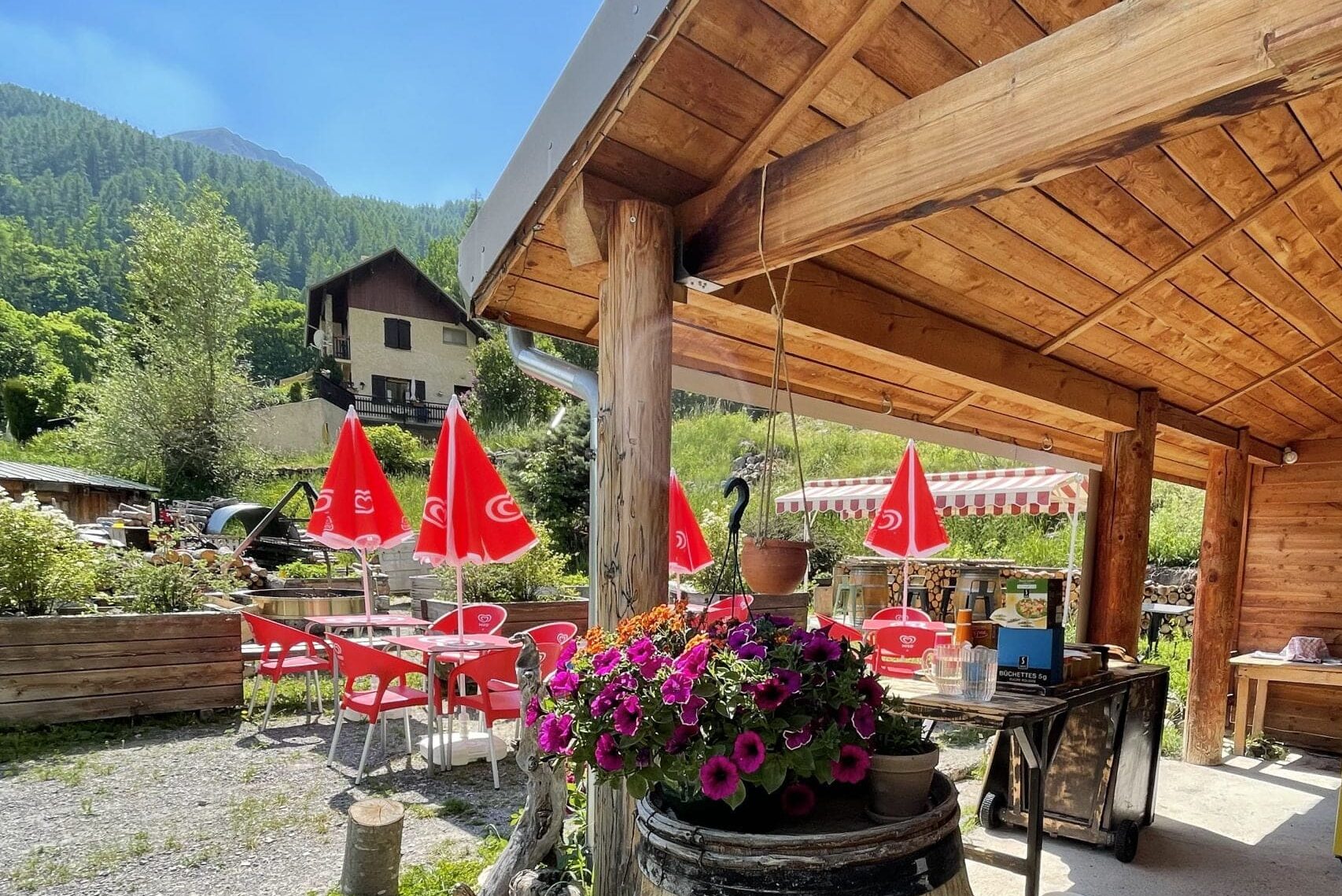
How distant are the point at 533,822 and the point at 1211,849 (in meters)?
3.15

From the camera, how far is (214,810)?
3.84m

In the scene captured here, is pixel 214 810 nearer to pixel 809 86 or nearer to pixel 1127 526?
pixel 809 86

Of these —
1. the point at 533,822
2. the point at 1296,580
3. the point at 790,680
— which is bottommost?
the point at 533,822

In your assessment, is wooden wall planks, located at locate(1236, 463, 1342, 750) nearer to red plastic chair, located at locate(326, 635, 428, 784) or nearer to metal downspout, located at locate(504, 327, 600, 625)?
metal downspout, located at locate(504, 327, 600, 625)

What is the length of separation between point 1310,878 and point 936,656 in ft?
7.59

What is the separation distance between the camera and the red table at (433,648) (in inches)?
176

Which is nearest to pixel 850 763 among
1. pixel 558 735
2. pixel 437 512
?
pixel 558 735

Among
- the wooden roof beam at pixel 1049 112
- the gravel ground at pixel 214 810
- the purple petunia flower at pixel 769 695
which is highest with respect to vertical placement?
the wooden roof beam at pixel 1049 112

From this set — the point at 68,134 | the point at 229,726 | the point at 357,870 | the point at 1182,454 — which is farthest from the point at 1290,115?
the point at 68,134

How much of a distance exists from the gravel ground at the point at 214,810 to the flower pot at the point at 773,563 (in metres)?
2.15

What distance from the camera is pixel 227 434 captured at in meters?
21.0

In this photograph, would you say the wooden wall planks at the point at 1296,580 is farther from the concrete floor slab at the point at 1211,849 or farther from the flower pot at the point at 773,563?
the flower pot at the point at 773,563

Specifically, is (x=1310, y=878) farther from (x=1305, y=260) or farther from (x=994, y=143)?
(x=994, y=143)

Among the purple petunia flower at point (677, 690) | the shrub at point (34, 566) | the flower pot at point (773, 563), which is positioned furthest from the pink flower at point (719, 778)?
the shrub at point (34, 566)
